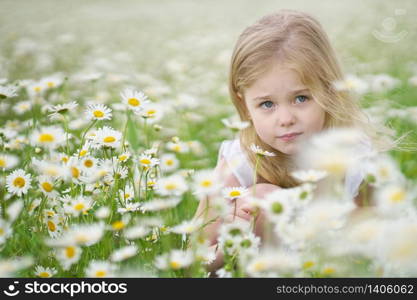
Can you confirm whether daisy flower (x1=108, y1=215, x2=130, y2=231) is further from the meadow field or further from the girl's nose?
the girl's nose

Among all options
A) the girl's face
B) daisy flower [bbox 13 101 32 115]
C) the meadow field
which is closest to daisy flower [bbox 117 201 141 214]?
the meadow field

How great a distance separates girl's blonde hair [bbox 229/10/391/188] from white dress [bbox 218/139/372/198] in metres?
0.03

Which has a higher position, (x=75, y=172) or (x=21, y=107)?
(x=21, y=107)

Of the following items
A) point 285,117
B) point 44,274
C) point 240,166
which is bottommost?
point 44,274

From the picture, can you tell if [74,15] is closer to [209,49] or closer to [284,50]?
[209,49]

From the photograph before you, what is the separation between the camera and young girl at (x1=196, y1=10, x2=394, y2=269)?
1221mm

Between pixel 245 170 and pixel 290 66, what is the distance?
34cm

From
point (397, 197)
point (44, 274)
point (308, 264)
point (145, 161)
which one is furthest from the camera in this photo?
point (145, 161)

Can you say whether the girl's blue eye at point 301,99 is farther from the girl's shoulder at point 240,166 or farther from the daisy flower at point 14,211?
the daisy flower at point 14,211

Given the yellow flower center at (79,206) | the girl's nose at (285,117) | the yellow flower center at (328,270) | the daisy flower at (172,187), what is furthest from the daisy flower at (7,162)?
the yellow flower center at (328,270)

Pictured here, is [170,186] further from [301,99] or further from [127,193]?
[301,99]

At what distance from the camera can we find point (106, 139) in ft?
3.80

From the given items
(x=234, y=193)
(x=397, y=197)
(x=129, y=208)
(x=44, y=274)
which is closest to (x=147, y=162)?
(x=129, y=208)

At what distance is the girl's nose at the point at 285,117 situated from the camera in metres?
1.19
